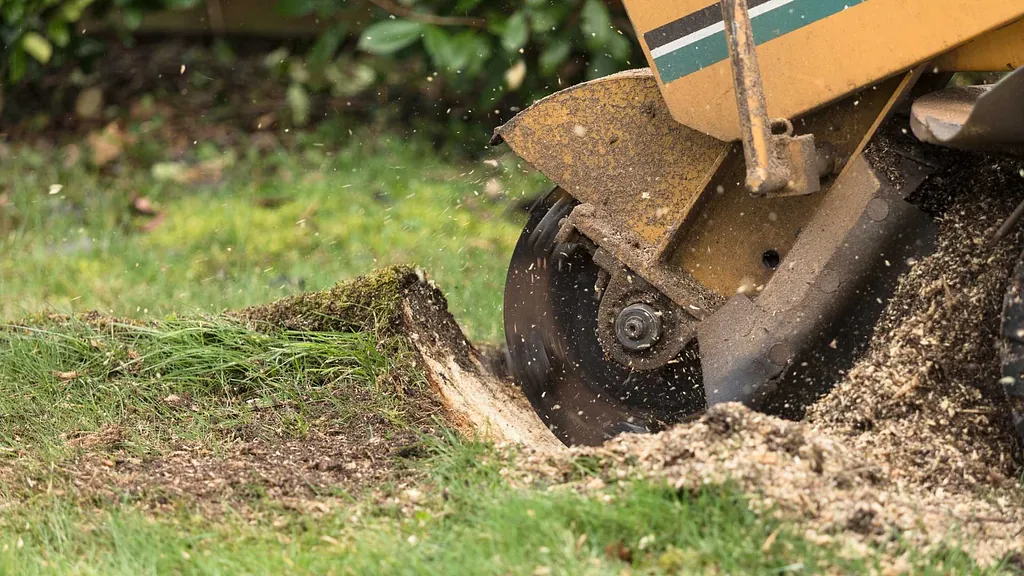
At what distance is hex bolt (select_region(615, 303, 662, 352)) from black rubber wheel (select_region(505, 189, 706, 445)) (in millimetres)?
115

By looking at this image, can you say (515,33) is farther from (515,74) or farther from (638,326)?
(638,326)

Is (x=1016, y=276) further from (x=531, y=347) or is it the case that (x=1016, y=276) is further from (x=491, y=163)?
(x=491, y=163)

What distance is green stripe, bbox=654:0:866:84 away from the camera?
2.80 m

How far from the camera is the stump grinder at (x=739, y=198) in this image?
272 cm

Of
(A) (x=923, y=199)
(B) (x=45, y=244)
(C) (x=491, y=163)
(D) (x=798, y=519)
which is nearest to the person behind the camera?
(D) (x=798, y=519)

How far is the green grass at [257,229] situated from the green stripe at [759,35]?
142 centimetres

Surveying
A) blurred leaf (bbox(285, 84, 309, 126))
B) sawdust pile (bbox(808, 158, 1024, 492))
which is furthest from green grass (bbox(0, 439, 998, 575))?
blurred leaf (bbox(285, 84, 309, 126))

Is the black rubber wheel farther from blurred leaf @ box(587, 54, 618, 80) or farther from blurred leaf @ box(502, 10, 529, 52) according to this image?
blurred leaf @ box(587, 54, 618, 80)

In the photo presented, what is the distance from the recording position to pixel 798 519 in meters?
2.31

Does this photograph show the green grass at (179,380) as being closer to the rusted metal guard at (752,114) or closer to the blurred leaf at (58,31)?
the rusted metal guard at (752,114)

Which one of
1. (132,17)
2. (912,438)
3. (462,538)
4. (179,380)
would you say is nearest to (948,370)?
(912,438)

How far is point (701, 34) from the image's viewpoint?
2947mm

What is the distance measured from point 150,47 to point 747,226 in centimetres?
537

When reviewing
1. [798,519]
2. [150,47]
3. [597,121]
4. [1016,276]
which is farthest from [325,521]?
[150,47]
